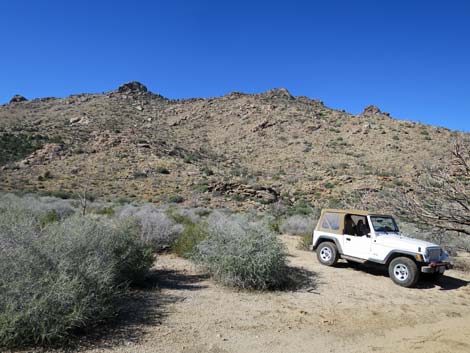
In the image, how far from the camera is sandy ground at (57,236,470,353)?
16.1ft

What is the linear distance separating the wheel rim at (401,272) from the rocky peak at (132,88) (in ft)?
230

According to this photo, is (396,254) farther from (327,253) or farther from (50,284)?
(50,284)

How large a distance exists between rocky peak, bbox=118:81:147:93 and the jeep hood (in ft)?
228

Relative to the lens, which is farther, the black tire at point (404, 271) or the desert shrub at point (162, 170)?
the desert shrub at point (162, 170)

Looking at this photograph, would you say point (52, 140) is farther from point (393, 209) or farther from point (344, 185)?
Answer: point (393, 209)

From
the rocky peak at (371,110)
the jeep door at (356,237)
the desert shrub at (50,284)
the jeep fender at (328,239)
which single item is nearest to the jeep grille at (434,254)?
the jeep door at (356,237)

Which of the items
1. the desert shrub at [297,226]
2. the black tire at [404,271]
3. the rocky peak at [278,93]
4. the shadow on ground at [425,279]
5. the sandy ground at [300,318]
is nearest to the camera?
the sandy ground at [300,318]

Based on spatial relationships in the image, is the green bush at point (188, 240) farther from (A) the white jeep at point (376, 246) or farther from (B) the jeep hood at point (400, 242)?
(B) the jeep hood at point (400, 242)

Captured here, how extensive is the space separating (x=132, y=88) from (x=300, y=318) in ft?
238

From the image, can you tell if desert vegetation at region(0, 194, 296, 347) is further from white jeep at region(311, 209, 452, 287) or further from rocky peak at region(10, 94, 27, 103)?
rocky peak at region(10, 94, 27, 103)

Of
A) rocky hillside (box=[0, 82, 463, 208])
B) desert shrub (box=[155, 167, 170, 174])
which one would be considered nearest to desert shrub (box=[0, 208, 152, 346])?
rocky hillside (box=[0, 82, 463, 208])

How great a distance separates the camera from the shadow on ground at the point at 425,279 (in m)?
8.53

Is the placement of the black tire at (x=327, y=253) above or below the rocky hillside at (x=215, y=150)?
below

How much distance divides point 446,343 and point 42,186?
1225 inches
